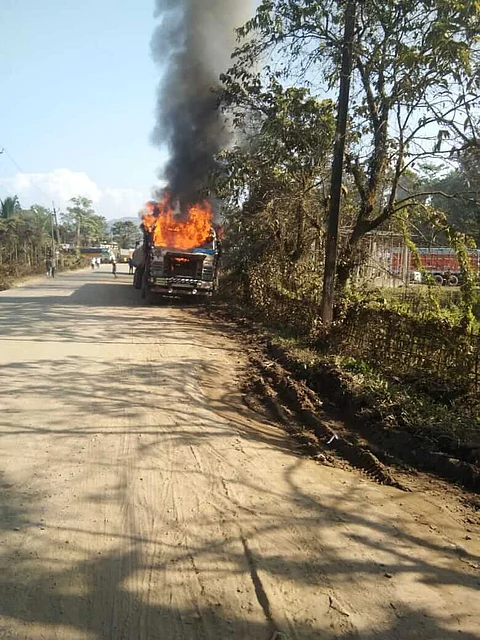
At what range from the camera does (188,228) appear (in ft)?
61.6

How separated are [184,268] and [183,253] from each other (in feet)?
1.79

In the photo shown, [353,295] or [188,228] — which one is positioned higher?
[188,228]

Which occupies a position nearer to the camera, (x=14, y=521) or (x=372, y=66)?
(x=14, y=521)

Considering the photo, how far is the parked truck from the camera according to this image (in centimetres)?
1759

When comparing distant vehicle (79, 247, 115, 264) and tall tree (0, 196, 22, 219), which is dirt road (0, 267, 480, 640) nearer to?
tall tree (0, 196, 22, 219)

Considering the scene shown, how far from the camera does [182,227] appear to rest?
18.8 meters

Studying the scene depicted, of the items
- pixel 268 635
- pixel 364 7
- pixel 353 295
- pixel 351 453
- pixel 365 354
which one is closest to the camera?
pixel 268 635

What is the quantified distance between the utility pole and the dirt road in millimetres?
3891

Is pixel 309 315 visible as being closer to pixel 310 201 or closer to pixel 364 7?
pixel 310 201

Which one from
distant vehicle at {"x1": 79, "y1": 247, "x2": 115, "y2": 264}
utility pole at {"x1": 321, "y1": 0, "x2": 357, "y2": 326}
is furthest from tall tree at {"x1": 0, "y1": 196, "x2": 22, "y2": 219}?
utility pole at {"x1": 321, "y1": 0, "x2": 357, "y2": 326}

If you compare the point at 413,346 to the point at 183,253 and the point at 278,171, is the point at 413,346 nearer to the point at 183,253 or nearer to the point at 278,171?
the point at 278,171

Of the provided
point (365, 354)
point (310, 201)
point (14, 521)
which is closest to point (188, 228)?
point (310, 201)

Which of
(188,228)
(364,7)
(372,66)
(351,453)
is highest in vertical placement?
(364,7)

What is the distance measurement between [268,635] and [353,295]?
8.61m
